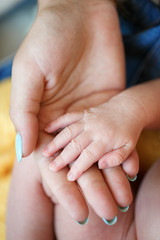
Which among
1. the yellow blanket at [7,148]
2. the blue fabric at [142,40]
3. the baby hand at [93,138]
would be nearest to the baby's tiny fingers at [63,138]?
the baby hand at [93,138]

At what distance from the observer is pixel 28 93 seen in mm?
530

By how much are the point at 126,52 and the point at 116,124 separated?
0.38 metres

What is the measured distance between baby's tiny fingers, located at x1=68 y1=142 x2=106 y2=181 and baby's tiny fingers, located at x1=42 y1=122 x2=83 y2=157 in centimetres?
5

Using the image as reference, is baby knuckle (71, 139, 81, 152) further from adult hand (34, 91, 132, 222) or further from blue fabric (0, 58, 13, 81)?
blue fabric (0, 58, 13, 81)

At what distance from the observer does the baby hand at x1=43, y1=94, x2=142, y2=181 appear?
1.61 feet

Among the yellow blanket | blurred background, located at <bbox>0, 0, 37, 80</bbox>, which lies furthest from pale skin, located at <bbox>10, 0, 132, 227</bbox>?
blurred background, located at <bbox>0, 0, 37, 80</bbox>

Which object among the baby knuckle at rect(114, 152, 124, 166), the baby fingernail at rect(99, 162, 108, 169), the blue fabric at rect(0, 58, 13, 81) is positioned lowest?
the blue fabric at rect(0, 58, 13, 81)

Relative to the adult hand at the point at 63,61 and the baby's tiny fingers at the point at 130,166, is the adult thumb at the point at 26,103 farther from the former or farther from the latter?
the baby's tiny fingers at the point at 130,166

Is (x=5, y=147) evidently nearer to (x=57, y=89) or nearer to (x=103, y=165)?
(x=57, y=89)

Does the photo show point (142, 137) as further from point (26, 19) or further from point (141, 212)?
point (26, 19)

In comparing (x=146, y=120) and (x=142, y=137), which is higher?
(x=146, y=120)

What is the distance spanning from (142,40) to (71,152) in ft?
1.51

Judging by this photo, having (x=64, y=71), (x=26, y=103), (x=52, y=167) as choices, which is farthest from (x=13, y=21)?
(x=52, y=167)

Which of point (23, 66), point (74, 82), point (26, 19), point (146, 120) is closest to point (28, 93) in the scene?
point (23, 66)
